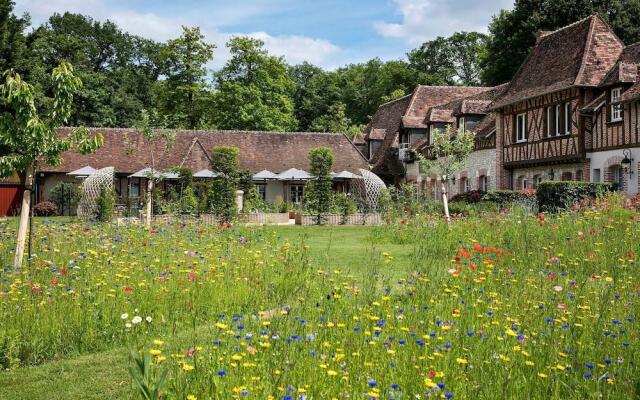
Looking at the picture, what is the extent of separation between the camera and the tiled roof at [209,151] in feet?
131

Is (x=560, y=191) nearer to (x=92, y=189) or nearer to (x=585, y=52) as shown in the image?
(x=585, y=52)

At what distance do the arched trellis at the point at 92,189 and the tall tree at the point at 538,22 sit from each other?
24.2 meters

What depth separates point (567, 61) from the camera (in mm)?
26922

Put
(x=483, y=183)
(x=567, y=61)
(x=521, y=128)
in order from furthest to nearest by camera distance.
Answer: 1. (x=483, y=183)
2. (x=521, y=128)
3. (x=567, y=61)

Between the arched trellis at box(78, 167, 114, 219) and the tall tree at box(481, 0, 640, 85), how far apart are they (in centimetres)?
2417

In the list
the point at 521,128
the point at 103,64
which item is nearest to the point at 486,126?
the point at 521,128

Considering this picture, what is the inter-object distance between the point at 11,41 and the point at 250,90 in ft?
56.0

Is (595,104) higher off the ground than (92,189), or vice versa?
(595,104)

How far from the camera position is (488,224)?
13648 mm

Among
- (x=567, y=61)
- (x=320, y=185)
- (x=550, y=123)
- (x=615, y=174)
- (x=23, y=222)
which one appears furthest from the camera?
(x=320, y=185)

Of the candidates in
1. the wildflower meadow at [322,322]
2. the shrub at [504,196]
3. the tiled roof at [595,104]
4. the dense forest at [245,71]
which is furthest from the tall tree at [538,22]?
the wildflower meadow at [322,322]

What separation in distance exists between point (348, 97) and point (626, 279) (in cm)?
5627

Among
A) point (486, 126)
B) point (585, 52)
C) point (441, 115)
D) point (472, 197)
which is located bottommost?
point (472, 197)

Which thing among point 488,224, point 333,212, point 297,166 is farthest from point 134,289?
point 297,166
